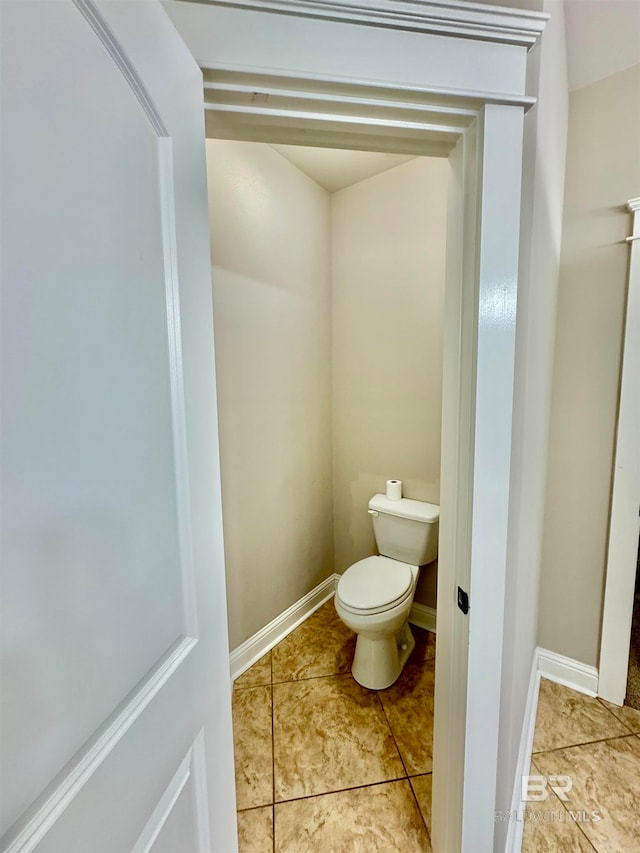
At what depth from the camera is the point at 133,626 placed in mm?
477

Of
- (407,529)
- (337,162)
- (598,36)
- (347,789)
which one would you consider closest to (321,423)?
(407,529)

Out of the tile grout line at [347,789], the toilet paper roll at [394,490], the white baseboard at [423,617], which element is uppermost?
the toilet paper roll at [394,490]

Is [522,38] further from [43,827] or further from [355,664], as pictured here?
[355,664]

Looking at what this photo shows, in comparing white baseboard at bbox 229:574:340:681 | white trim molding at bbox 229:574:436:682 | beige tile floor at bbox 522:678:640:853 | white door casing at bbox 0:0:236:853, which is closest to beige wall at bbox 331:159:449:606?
white trim molding at bbox 229:574:436:682

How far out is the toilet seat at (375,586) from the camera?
60.3 inches

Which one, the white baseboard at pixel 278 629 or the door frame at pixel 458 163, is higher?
the door frame at pixel 458 163

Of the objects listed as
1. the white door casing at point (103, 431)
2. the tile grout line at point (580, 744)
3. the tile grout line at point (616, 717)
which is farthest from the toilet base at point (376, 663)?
the white door casing at point (103, 431)

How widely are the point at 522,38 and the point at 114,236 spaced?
86 cm

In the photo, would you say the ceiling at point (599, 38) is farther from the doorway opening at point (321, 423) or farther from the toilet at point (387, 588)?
the toilet at point (387, 588)

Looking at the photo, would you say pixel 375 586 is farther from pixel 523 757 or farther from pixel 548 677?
pixel 548 677

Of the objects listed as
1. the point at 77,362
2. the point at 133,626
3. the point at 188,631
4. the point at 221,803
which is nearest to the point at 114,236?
the point at 77,362

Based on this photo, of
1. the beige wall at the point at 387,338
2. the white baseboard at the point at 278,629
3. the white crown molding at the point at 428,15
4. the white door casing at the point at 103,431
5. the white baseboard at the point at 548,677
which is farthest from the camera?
the beige wall at the point at 387,338

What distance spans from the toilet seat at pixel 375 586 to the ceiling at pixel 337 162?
6.60 feet

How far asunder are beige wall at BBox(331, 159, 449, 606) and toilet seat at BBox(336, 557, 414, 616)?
0.34 meters
